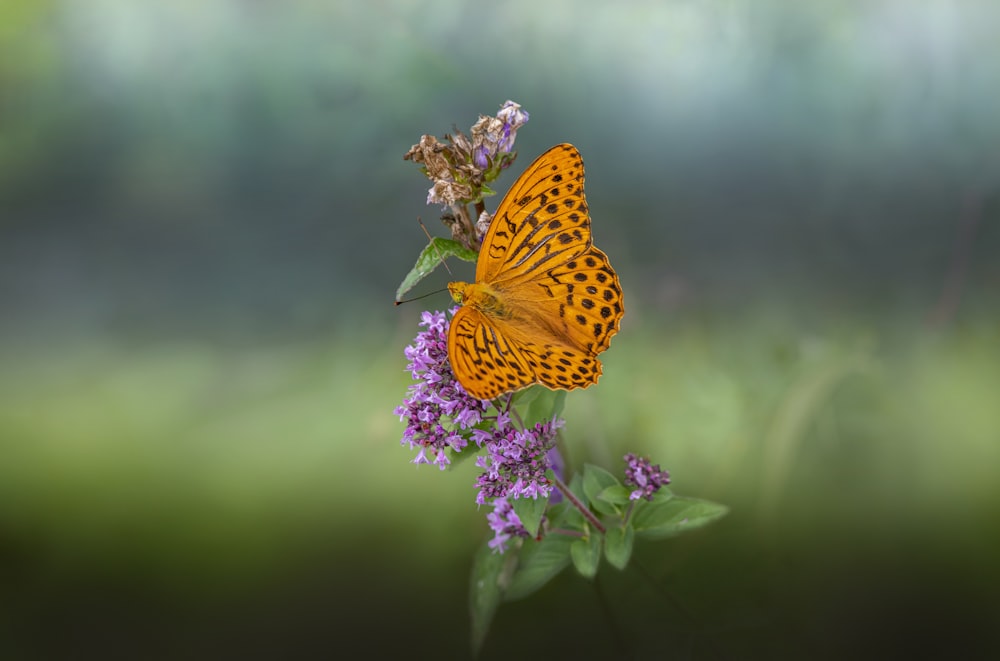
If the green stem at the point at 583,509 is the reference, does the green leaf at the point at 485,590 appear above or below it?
below

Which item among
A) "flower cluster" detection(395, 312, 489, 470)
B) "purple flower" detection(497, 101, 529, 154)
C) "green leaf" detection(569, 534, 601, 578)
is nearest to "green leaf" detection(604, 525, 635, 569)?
"green leaf" detection(569, 534, 601, 578)

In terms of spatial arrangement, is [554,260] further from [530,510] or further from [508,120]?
[530,510]

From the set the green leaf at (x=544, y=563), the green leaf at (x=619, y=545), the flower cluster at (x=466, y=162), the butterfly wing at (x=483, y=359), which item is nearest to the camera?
the butterfly wing at (x=483, y=359)

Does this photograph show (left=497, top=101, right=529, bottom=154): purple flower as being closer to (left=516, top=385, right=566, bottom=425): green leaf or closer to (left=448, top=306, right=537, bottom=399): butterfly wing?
(left=448, top=306, right=537, bottom=399): butterfly wing

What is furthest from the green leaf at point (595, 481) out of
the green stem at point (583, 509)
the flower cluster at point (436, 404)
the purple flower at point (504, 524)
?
the flower cluster at point (436, 404)

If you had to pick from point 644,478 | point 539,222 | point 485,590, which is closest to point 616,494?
point 644,478

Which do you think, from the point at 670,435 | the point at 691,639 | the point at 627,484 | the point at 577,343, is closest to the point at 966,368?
the point at 670,435

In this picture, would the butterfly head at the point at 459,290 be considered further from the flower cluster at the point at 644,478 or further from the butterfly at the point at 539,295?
the flower cluster at the point at 644,478
